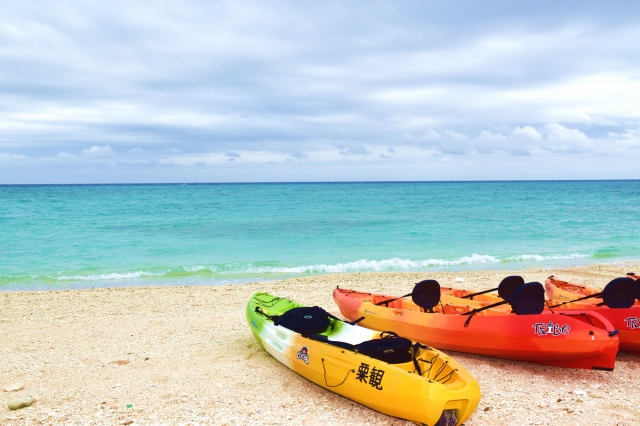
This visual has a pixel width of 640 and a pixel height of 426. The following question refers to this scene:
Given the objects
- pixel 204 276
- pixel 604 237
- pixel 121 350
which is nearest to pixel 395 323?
pixel 121 350

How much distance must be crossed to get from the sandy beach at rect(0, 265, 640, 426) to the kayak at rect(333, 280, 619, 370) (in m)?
0.23

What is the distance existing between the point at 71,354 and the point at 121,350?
2.31 feet

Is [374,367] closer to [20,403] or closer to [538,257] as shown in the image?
[20,403]

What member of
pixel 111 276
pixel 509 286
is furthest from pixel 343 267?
pixel 509 286

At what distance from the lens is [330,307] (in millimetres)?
10242

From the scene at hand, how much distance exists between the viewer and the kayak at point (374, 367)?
15.8 ft

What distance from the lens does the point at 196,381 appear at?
6297mm

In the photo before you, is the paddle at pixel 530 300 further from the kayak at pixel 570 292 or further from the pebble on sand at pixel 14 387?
the pebble on sand at pixel 14 387

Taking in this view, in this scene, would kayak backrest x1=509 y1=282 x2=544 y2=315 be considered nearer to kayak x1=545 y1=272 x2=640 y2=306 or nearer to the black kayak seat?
kayak x1=545 y1=272 x2=640 y2=306

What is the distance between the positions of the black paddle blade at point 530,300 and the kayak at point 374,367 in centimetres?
175

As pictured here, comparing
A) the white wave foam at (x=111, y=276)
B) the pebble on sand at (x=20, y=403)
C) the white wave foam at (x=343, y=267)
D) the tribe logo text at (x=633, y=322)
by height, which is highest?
the tribe logo text at (x=633, y=322)

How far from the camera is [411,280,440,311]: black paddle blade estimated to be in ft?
25.3

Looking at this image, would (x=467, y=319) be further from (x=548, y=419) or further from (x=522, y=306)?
(x=548, y=419)

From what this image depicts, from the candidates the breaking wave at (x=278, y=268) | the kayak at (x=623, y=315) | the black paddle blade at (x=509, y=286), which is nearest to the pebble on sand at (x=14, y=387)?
the black paddle blade at (x=509, y=286)
